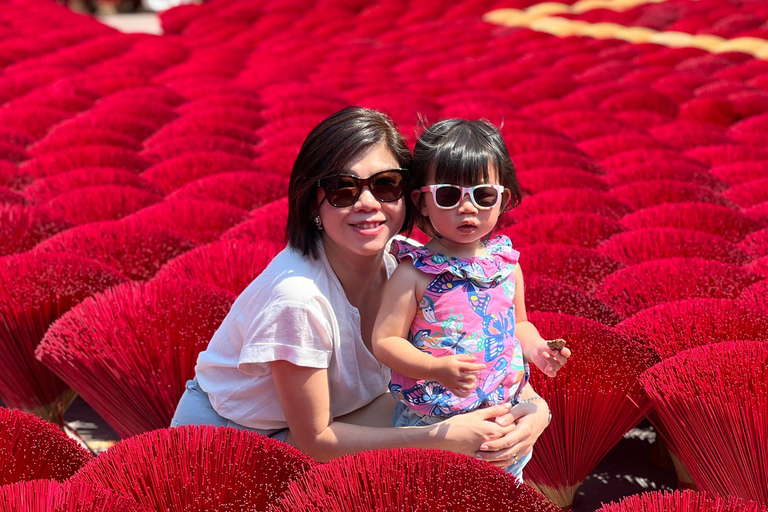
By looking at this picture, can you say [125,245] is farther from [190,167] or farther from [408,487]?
[408,487]

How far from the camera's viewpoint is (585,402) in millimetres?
1157

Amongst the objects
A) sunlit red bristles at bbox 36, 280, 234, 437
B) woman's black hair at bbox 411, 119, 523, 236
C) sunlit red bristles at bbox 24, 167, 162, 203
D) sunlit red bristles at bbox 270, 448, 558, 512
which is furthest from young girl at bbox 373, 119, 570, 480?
sunlit red bristles at bbox 24, 167, 162, 203

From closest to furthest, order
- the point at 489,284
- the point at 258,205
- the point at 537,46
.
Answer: the point at 489,284 → the point at 258,205 → the point at 537,46

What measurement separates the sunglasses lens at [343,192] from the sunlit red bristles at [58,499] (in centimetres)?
41

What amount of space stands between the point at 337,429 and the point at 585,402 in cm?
38

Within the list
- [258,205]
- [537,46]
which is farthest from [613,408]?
[537,46]

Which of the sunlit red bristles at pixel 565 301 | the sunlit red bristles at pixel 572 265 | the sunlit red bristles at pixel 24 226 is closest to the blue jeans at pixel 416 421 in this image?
the sunlit red bristles at pixel 565 301

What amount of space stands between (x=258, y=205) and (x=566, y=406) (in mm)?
1025

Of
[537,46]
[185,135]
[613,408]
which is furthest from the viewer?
[537,46]

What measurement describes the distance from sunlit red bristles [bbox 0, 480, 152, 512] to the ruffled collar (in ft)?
1.32

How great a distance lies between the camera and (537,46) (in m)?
4.61

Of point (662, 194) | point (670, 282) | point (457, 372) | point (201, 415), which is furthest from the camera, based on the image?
point (662, 194)

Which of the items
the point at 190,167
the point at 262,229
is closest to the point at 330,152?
the point at 262,229

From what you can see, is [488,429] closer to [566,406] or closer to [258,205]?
[566,406]
